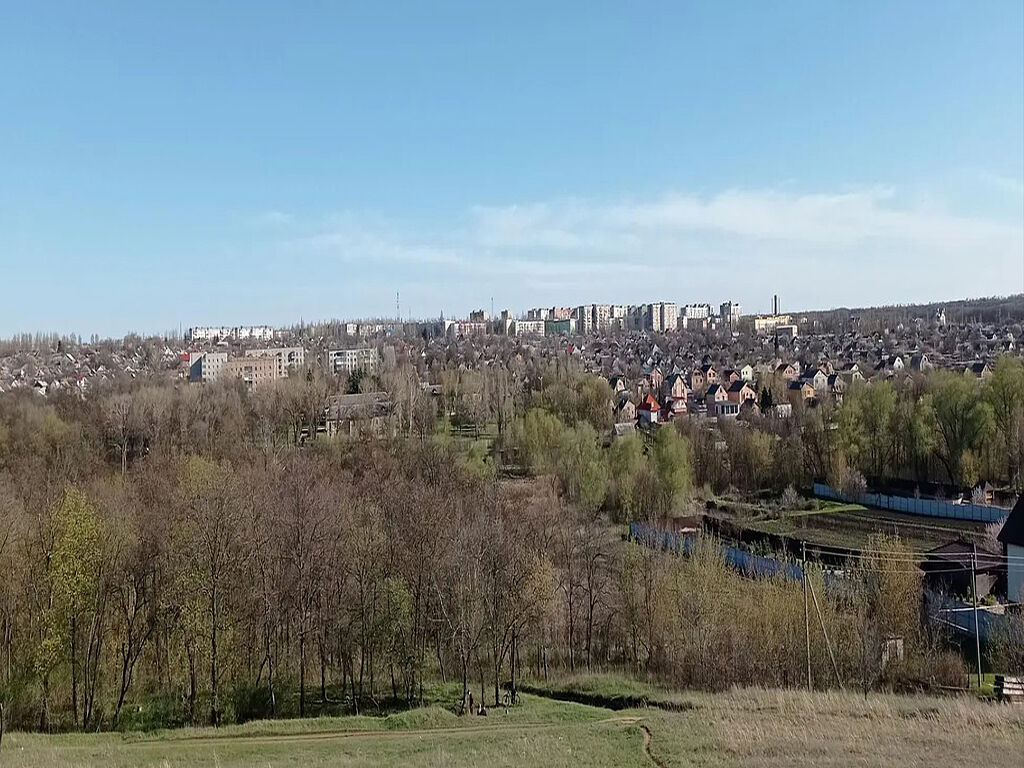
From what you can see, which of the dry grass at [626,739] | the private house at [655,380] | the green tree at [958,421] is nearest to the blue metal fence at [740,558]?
the dry grass at [626,739]

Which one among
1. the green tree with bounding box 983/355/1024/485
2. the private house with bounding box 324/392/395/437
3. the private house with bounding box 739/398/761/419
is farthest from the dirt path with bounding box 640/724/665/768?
the private house with bounding box 739/398/761/419

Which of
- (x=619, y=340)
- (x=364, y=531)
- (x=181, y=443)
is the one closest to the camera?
(x=364, y=531)

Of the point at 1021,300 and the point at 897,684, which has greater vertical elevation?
the point at 1021,300

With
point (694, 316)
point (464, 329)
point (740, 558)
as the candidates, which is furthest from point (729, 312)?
point (740, 558)

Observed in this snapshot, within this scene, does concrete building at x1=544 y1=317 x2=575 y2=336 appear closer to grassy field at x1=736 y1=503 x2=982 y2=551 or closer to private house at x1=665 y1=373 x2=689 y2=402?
private house at x1=665 y1=373 x2=689 y2=402

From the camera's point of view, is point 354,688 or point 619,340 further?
point 619,340

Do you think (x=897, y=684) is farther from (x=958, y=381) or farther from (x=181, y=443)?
(x=181, y=443)

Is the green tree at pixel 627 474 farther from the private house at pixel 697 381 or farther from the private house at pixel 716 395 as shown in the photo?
the private house at pixel 697 381

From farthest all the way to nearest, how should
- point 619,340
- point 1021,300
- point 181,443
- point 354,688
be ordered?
point 1021,300 → point 619,340 → point 181,443 → point 354,688

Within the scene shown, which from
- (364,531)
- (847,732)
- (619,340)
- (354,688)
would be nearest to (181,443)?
(364,531)
